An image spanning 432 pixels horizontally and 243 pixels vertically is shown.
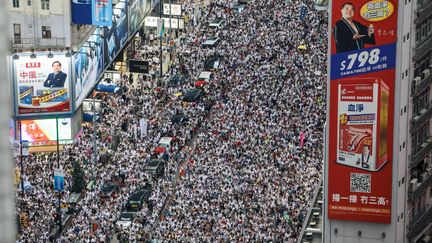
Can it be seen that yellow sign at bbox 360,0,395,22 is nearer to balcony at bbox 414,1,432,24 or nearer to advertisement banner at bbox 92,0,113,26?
balcony at bbox 414,1,432,24

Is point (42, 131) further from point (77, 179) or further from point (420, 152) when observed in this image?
point (420, 152)

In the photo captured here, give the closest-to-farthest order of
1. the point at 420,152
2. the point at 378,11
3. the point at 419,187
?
1. the point at 378,11
2. the point at 420,152
3. the point at 419,187

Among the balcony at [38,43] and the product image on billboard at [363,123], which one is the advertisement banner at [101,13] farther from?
the product image on billboard at [363,123]

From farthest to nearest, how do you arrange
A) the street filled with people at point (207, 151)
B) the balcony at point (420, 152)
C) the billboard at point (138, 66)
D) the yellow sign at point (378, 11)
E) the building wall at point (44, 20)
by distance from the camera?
the billboard at point (138, 66)
the building wall at point (44, 20)
the street filled with people at point (207, 151)
the balcony at point (420, 152)
the yellow sign at point (378, 11)

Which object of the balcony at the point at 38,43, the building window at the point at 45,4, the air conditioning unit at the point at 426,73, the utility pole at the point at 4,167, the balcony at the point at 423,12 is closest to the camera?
the utility pole at the point at 4,167

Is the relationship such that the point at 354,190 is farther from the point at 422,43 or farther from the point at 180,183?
the point at 180,183

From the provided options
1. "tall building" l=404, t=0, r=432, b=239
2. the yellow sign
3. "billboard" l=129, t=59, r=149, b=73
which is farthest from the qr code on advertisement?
"billboard" l=129, t=59, r=149, b=73

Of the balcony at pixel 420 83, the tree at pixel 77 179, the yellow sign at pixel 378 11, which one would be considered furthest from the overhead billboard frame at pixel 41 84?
the yellow sign at pixel 378 11

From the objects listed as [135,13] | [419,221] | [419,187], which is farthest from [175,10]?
[419,187]
